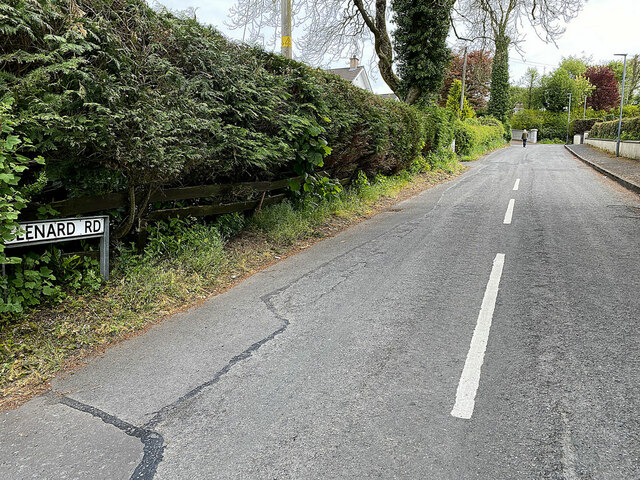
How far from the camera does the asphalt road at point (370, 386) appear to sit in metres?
2.45

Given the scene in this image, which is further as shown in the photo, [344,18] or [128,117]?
Answer: [344,18]

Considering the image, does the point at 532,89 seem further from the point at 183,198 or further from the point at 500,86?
the point at 183,198

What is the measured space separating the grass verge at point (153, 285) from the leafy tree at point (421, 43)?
38.2 ft

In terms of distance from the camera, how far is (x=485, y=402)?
9.61 ft

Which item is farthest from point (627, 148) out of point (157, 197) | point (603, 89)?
point (603, 89)

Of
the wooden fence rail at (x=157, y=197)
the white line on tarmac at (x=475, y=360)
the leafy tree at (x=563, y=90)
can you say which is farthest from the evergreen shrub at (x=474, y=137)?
the leafy tree at (x=563, y=90)

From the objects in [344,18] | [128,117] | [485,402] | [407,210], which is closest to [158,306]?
[128,117]

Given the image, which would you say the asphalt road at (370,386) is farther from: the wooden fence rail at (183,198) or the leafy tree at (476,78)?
the leafy tree at (476,78)

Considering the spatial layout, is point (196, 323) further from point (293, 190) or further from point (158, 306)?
point (293, 190)

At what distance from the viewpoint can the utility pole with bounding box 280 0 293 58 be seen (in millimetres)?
9469

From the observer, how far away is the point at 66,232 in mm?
4070

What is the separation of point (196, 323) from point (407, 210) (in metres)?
7.06

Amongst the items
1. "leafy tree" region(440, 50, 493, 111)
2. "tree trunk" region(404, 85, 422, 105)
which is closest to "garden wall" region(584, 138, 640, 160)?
"tree trunk" region(404, 85, 422, 105)

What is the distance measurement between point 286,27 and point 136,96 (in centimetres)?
626
